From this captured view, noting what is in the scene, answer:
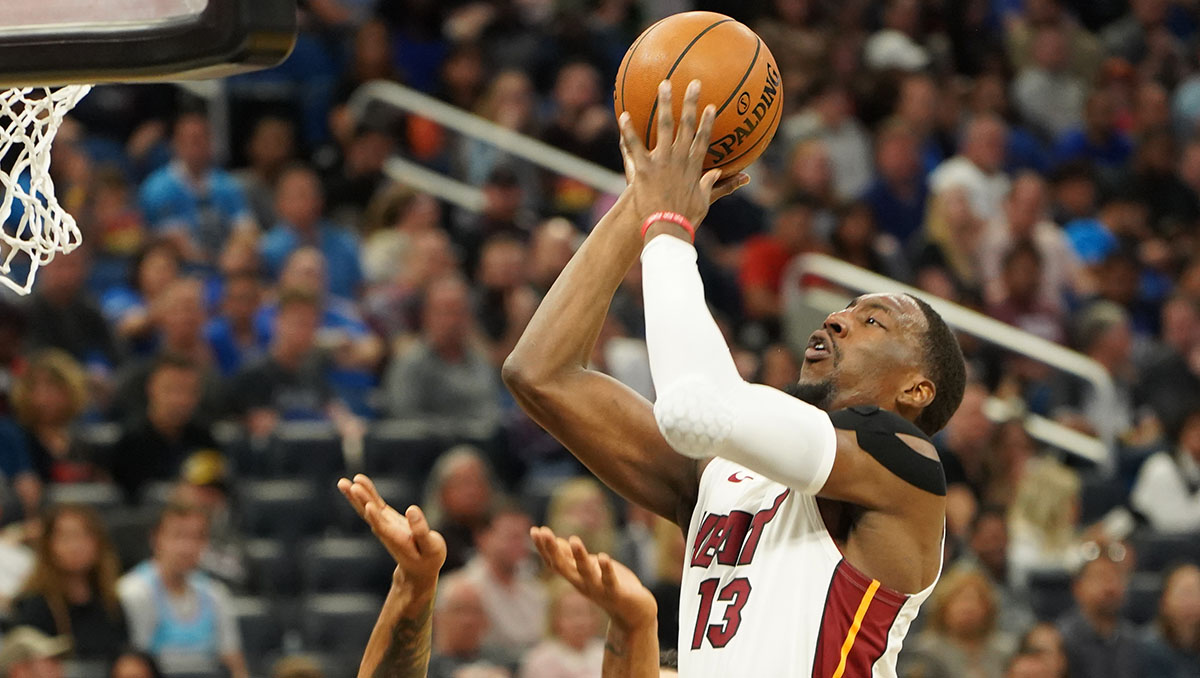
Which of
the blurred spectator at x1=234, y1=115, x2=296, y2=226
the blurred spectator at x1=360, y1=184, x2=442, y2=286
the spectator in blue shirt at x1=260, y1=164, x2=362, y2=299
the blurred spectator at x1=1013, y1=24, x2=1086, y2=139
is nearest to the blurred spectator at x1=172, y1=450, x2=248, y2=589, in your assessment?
the spectator in blue shirt at x1=260, y1=164, x2=362, y2=299

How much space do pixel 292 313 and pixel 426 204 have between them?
1344 mm

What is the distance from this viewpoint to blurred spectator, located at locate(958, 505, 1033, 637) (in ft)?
25.9

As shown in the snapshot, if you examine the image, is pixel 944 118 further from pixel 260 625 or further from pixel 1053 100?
pixel 260 625

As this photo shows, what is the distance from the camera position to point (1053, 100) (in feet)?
40.2

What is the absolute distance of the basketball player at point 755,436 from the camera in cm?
309

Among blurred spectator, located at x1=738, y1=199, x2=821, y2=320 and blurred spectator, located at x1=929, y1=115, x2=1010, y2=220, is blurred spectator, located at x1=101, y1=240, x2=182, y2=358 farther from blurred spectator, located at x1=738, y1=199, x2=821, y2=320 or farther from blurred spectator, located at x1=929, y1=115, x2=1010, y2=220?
blurred spectator, located at x1=929, y1=115, x2=1010, y2=220

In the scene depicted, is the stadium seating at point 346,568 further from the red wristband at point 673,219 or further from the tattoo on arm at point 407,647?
the red wristband at point 673,219

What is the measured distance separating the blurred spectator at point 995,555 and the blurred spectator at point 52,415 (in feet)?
12.1

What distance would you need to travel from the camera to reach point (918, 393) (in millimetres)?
3482

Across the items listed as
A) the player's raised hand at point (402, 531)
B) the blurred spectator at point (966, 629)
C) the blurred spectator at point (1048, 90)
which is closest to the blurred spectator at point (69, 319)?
the blurred spectator at point (966, 629)

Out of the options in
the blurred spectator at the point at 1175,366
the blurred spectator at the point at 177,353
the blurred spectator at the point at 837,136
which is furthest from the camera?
the blurred spectator at the point at 837,136

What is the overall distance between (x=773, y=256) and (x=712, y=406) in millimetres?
6899

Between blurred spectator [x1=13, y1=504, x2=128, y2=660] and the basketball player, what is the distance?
3651 millimetres

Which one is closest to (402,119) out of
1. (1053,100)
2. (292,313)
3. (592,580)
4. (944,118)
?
(292,313)
